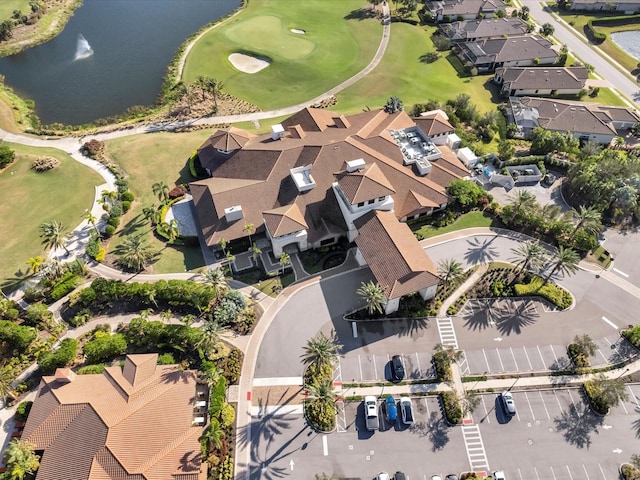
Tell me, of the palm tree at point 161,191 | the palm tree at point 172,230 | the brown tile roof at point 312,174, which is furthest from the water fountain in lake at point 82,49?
the palm tree at point 172,230

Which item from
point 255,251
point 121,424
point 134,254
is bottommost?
point 121,424

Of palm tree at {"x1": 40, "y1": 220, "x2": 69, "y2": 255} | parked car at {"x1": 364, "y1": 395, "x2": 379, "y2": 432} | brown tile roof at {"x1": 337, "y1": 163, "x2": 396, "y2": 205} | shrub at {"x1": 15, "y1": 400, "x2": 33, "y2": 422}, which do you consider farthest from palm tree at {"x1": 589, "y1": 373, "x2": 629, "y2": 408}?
palm tree at {"x1": 40, "y1": 220, "x2": 69, "y2": 255}

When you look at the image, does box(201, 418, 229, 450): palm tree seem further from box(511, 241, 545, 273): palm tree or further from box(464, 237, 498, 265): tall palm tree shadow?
box(511, 241, 545, 273): palm tree

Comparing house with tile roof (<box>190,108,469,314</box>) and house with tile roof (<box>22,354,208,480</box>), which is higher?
house with tile roof (<box>190,108,469,314</box>)

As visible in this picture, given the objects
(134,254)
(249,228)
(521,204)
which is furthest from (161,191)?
(521,204)

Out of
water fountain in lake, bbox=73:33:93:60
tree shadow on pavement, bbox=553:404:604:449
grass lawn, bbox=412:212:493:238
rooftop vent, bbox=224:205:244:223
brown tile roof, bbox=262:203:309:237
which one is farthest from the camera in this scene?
water fountain in lake, bbox=73:33:93:60

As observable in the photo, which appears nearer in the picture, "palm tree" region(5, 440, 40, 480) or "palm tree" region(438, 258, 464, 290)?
"palm tree" region(5, 440, 40, 480)

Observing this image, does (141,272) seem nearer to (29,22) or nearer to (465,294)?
(465,294)

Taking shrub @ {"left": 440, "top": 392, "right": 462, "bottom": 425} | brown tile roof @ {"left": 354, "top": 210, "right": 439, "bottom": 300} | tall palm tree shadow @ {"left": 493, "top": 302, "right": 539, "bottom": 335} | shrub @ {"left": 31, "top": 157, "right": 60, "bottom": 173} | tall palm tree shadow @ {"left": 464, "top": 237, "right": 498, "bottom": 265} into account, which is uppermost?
brown tile roof @ {"left": 354, "top": 210, "right": 439, "bottom": 300}

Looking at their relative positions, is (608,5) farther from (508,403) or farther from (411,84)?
(508,403)
